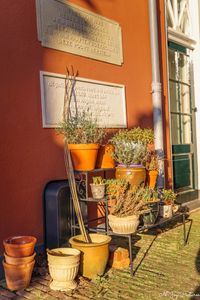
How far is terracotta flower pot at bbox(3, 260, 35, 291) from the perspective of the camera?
321 cm

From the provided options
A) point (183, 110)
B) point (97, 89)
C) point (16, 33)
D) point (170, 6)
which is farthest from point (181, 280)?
point (170, 6)

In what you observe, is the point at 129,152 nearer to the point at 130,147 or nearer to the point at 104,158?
the point at 130,147

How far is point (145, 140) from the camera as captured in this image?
4391 millimetres

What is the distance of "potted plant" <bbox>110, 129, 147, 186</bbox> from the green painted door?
2.28m

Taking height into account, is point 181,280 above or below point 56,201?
below

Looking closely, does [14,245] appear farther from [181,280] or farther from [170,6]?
[170,6]

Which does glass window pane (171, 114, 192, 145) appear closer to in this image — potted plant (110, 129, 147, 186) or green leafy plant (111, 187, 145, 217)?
potted plant (110, 129, 147, 186)

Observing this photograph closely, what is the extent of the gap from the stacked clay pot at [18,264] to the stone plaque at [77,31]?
2149 millimetres

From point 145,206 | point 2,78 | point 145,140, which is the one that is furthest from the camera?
point 145,140

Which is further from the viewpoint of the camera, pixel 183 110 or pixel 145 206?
pixel 183 110

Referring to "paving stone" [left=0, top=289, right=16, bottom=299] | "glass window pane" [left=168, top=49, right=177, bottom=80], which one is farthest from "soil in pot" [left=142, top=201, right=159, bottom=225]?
"glass window pane" [left=168, top=49, right=177, bottom=80]

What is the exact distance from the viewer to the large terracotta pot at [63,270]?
310cm

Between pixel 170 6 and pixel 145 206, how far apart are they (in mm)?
4200

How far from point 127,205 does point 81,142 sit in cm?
84
